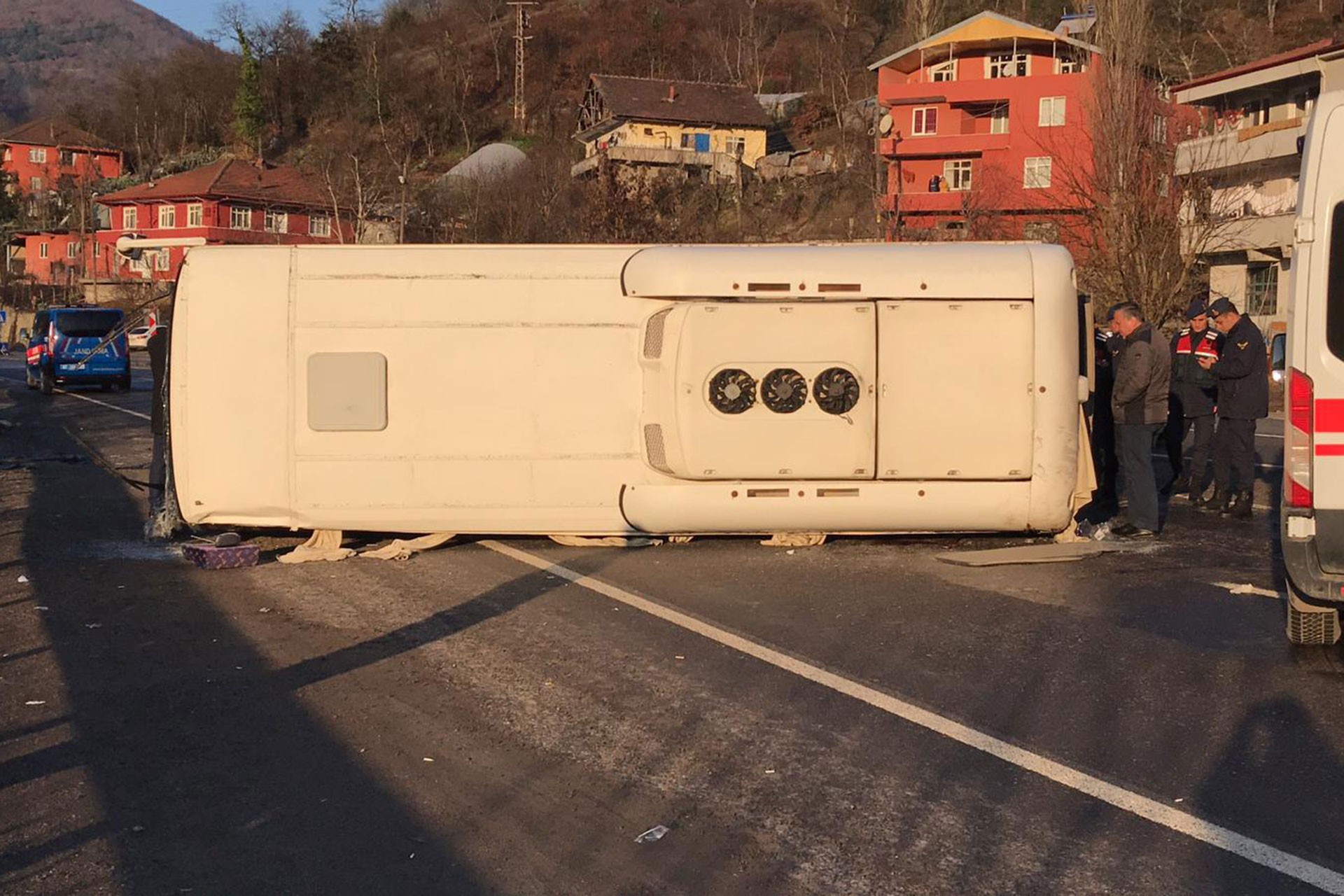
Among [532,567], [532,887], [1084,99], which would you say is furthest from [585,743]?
[1084,99]

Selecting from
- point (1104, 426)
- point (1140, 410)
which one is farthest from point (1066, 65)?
point (1140, 410)

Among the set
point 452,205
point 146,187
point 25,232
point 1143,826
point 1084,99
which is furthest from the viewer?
point 25,232

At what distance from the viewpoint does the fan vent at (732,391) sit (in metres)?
10.4

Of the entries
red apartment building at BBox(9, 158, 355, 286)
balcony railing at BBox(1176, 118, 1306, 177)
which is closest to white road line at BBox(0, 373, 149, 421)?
balcony railing at BBox(1176, 118, 1306, 177)

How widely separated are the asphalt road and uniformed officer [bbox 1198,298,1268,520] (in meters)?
2.38

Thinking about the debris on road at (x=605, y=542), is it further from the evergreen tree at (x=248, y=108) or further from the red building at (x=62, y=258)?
the evergreen tree at (x=248, y=108)

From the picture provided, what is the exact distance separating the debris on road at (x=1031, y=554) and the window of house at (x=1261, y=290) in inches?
1544

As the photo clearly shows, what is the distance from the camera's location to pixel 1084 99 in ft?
107

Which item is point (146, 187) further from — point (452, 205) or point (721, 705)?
point (721, 705)

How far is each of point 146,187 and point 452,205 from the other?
103 feet

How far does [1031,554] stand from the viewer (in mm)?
10484

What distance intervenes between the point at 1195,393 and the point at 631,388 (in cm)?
612

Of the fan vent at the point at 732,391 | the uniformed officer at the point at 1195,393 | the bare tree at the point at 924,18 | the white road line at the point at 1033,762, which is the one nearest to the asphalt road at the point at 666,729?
the white road line at the point at 1033,762

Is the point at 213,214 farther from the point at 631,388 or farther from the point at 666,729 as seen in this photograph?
the point at 666,729
